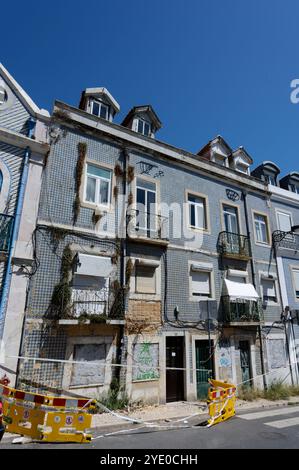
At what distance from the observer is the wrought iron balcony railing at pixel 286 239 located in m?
16.0

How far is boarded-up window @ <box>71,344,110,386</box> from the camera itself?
8781 mm

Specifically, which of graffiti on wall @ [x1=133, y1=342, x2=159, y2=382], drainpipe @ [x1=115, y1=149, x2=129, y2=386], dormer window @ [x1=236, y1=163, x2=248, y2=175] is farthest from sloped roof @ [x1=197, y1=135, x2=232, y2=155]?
graffiti on wall @ [x1=133, y1=342, x2=159, y2=382]

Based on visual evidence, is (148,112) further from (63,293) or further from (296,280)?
(296,280)

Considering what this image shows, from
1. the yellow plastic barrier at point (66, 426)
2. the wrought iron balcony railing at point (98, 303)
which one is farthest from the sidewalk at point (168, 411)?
the wrought iron balcony railing at point (98, 303)

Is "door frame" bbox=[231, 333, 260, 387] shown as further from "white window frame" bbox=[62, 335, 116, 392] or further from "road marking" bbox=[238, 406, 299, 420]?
"white window frame" bbox=[62, 335, 116, 392]

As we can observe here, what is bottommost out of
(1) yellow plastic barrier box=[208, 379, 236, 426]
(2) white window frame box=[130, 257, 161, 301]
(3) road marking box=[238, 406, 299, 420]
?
(3) road marking box=[238, 406, 299, 420]

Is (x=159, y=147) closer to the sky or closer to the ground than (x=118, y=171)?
closer to the sky

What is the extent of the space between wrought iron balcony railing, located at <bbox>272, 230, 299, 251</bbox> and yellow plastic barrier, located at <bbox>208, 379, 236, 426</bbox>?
32.1 feet

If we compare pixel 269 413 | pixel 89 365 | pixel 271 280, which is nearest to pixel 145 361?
pixel 89 365

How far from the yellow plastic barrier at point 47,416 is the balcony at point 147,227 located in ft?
20.7

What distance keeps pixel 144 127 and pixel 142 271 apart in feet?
24.6

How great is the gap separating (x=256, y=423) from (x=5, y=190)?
10.6 m

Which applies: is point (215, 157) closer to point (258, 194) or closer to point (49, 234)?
point (258, 194)

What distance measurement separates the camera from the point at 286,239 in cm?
A: 1631
